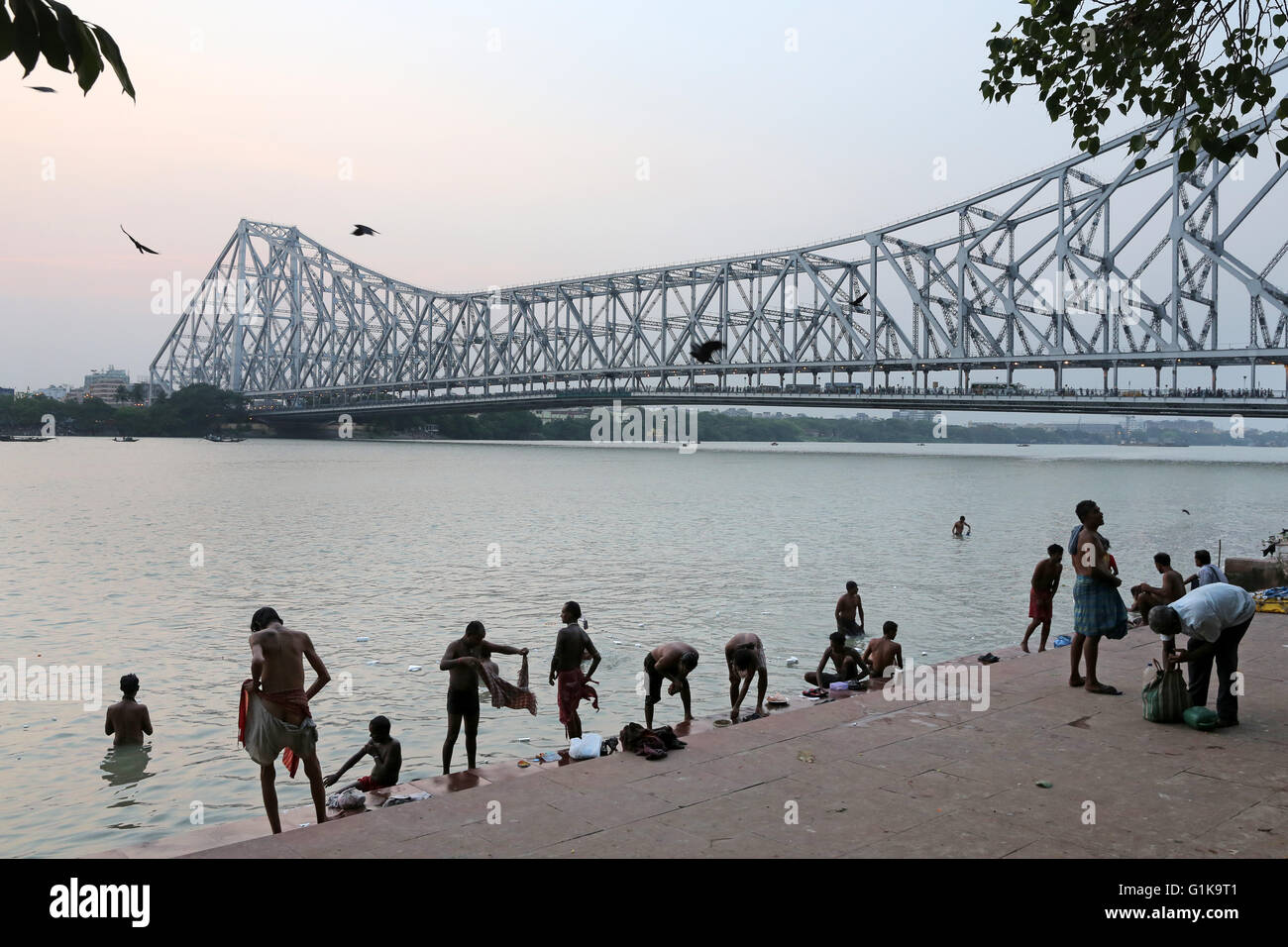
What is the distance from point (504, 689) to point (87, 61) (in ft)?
19.7

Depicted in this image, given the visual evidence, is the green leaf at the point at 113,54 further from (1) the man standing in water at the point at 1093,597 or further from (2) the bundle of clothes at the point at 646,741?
(1) the man standing in water at the point at 1093,597

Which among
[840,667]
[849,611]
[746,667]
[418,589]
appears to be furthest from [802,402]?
[746,667]

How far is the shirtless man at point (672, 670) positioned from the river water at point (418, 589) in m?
0.59

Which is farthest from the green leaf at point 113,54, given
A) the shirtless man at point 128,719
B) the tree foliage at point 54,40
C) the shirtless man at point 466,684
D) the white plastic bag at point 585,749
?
the shirtless man at point 128,719

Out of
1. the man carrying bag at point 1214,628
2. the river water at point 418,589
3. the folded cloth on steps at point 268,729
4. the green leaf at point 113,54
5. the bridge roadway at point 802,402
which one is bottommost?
the river water at point 418,589

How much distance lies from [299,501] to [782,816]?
3559cm

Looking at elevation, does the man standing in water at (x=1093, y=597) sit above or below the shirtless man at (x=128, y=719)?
above

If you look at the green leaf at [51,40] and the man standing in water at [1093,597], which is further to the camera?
the man standing in water at [1093,597]

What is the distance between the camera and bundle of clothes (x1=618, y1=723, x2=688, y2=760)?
6021 mm

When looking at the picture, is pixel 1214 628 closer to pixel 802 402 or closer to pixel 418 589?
pixel 418 589

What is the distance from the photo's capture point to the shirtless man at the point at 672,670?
8.15m

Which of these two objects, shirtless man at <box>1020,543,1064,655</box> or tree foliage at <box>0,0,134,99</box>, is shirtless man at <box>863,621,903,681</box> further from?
tree foliage at <box>0,0,134,99</box>
